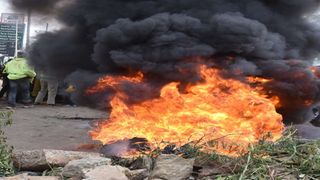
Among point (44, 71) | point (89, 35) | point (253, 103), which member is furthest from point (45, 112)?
point (253, 103)

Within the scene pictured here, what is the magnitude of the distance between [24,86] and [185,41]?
8.73 m

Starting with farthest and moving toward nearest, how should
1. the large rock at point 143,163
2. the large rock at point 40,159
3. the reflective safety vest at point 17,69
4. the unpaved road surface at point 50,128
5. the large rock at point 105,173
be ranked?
1. the reflective safety vest at point 17,69
2. the unpaved road surface at point 50,128
3. the large rock at point 40,159
4. the large rock at point 143,163
5. the large rock at point 105,173

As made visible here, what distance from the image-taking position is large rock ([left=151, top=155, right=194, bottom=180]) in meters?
5.46

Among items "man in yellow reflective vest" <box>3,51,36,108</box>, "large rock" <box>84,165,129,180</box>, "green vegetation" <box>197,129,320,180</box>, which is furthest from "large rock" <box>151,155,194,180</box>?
"man in yellow reflective vest" <box>3,51,36,108</box>

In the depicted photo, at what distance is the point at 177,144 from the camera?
628cm

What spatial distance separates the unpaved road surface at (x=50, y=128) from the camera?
8344 mm

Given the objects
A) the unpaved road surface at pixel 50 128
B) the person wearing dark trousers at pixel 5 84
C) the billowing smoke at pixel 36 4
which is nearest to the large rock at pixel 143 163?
the unpaved road surface at pixel 50 128

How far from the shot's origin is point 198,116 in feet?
21.5

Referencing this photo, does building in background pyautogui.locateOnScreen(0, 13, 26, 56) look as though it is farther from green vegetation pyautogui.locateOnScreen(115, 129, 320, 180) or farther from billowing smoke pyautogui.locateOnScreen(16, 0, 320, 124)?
green vegetation pyautogui.locateOnScreen(115, 129, 320, 180)

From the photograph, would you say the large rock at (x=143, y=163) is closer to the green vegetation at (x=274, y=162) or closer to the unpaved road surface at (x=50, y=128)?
the green vegetation at (x=274, y=162)

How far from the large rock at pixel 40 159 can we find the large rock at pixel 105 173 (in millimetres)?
852

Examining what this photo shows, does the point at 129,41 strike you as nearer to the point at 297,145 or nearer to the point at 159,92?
the point at 159,92

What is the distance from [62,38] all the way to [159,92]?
2.15m

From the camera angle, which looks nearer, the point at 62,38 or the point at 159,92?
the point at 159,92
